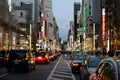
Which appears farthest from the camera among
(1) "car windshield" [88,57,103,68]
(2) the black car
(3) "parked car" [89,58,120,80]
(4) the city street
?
(2) the black car

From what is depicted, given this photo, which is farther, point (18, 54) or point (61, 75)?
point (18, 54)

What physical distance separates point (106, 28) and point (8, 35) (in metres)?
29.7

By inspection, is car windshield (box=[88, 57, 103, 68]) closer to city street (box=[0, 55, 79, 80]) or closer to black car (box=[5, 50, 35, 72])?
city street (box=[0, 55, 79, 80])

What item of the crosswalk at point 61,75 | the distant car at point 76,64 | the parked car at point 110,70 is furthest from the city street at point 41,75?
the parked car at point 110,70

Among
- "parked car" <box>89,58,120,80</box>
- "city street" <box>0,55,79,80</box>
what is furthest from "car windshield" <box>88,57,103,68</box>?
"parked car" <box>89,58,120,80</box>

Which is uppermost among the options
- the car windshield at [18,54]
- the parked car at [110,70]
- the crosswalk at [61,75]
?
the car windshield at [18,54]

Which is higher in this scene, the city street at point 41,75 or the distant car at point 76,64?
the distant car at point 76,64

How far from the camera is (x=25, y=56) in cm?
3262

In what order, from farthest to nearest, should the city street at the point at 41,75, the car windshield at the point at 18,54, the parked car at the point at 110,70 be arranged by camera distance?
1. the car windshield at the point at 18,54
2. the city street at the point at 41,75
3. the parked car at the point at 110,70

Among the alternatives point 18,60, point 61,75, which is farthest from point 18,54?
point 61,75

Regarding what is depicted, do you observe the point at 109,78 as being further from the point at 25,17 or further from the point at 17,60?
the point at 25,17

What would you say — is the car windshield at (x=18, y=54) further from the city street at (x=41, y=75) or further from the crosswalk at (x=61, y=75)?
the crosswalk at (x=61, y=75)

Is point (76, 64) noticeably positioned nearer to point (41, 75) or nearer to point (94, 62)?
point (41, 75)

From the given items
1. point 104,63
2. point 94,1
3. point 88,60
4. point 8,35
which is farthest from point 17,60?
point 94,1
